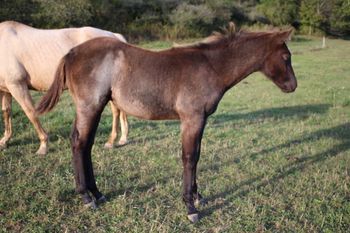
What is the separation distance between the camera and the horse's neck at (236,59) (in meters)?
4.18

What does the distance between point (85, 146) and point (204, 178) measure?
1748mm

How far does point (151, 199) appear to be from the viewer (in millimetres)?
4453

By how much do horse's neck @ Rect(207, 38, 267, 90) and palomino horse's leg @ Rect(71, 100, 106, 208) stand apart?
136 centimetres

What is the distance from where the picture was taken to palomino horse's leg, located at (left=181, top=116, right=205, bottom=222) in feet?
13.2

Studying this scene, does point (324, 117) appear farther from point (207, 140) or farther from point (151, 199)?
point (151, 199)

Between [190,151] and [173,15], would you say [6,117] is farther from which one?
[173,15]

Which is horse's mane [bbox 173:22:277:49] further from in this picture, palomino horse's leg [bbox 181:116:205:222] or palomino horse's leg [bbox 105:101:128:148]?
palomino horse's leg [bbox 105:101:128:148]

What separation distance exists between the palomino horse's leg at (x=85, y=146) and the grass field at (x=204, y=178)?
19 centimetres

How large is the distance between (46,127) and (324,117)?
5.99 meters

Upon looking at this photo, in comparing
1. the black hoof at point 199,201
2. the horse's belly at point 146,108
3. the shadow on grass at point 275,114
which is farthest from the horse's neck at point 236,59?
the shadow on grass at point 275,114

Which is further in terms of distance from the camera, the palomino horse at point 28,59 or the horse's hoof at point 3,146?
the horse's hoof at point 3,146

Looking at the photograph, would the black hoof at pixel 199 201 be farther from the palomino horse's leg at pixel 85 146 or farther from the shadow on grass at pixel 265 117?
the palomino horse's leg at pixel 85 146

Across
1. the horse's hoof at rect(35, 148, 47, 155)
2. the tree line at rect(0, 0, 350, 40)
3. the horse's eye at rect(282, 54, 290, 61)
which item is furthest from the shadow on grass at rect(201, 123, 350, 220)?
the tree line at rect(0, 0, 350, 40)

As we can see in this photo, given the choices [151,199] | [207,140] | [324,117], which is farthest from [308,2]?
[151,199]
